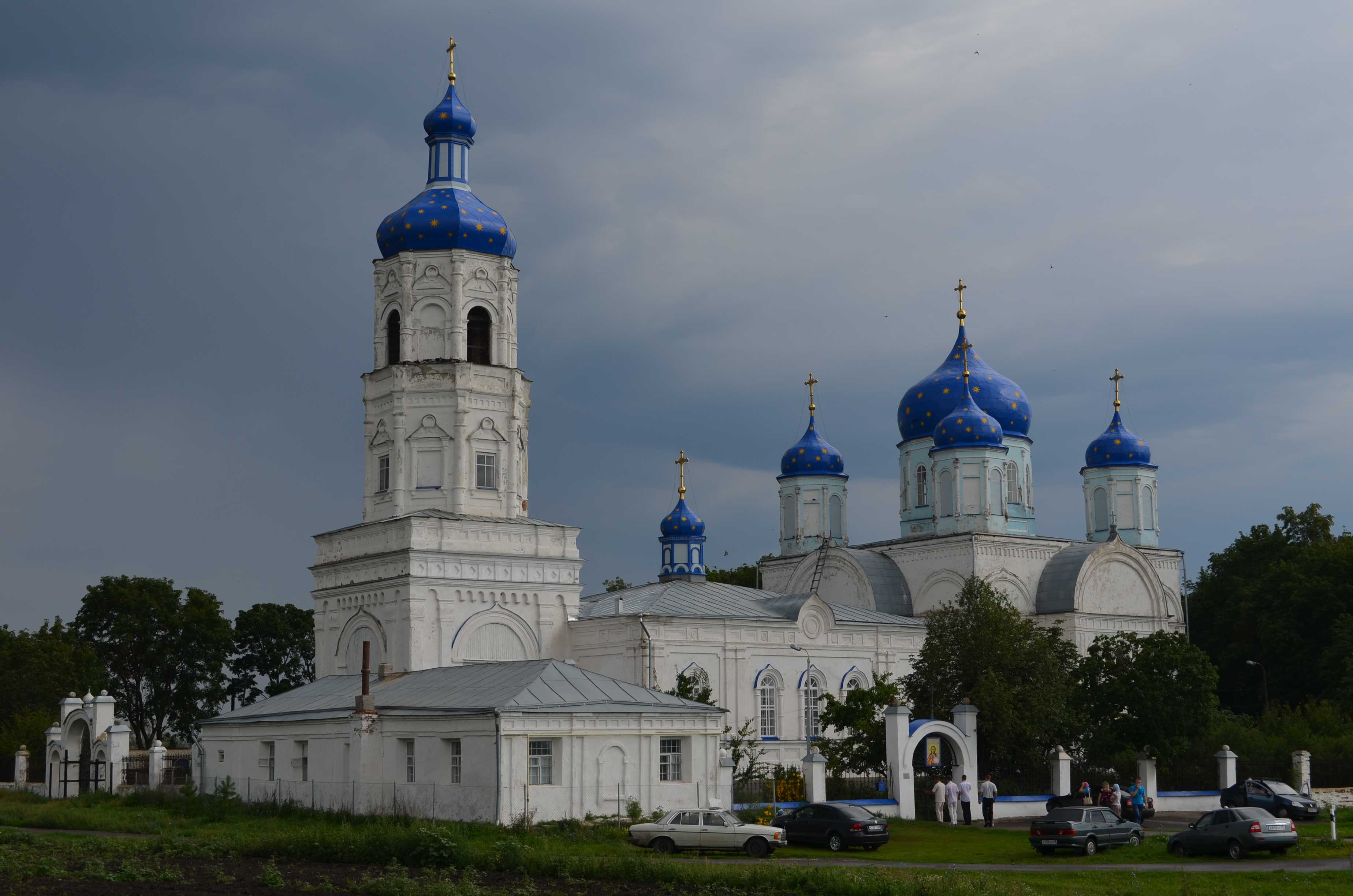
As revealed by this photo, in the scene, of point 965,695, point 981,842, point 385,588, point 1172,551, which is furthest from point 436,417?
point 1172,551

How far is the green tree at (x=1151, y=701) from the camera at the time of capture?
36469mm

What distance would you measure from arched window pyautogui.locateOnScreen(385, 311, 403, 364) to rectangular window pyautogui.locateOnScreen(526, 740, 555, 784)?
13.0 m

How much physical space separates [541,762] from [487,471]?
10727 millimetres

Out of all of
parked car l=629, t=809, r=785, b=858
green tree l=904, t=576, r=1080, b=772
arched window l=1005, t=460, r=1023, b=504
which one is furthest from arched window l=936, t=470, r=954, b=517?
parked car l=629, t=809, r=785, b=858

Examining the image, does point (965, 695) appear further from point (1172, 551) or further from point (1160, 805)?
point (1172, 551)

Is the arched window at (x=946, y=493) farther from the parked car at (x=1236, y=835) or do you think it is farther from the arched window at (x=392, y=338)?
the parked car at (x=1236, y=835)

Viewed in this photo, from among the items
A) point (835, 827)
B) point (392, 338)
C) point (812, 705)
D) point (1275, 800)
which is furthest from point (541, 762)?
point (1275, 800)

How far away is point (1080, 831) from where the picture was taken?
2373 cm

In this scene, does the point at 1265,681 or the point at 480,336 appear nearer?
the point at 480,336

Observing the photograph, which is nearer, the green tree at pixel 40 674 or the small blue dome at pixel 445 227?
the small blue dome at pixel 445 227

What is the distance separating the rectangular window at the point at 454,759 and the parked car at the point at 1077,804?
10.6 m

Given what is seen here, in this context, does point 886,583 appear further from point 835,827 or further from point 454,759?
point 835,827

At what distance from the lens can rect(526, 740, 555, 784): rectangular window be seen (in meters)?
27.1

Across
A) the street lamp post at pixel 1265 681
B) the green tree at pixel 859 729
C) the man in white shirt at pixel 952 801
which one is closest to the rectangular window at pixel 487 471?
the green tree at pixel 859 729
